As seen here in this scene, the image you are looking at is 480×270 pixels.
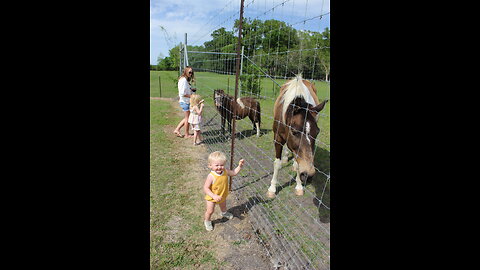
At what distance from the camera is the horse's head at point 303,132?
2912mm

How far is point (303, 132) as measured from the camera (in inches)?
118

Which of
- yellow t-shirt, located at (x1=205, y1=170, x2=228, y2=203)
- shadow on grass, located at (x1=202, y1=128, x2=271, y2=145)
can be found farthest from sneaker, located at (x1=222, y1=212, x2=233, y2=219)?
shadow on grass, located at (x1=202, y1=128, x2=271, y2=145)

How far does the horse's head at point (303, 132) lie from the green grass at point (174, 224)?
1.45m

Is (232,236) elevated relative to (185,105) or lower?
lower

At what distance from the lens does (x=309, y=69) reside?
2713 millimetres

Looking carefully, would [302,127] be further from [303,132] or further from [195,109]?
[195,109]

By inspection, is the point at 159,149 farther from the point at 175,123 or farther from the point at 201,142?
the point at 175,123

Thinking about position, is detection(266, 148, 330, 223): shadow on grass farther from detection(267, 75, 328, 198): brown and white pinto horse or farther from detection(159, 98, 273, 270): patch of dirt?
detection(159, 98, 273, 270): patch of dirt

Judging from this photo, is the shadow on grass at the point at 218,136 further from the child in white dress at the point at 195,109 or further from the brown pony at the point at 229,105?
the child in white dress at the point at 195,109

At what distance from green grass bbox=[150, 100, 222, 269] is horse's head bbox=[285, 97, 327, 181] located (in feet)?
4.76

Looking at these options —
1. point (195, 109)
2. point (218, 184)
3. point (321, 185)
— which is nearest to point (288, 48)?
point (218, 184)

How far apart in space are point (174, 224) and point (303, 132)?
81.8 inches

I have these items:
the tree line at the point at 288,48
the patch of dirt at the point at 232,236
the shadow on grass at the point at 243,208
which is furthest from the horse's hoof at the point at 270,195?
the tree line at the point at 288,48
